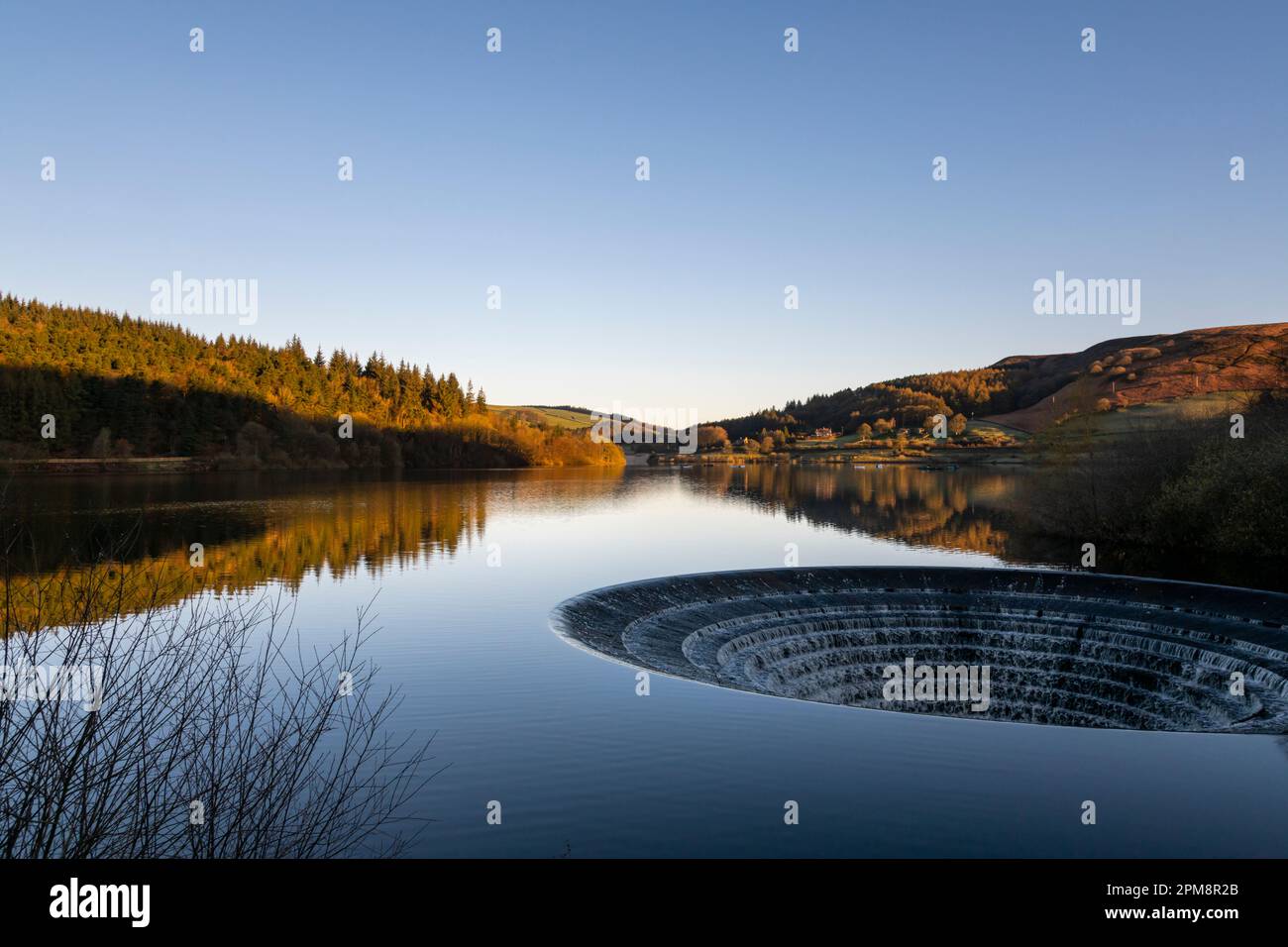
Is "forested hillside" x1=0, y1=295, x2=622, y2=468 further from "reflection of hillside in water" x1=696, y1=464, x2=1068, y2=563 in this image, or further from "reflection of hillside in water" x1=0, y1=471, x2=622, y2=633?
"reflection of hillside in water" x1=696, y1=464, x2=1068, y2=563

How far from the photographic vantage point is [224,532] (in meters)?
34.1

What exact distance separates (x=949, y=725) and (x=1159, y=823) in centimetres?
284

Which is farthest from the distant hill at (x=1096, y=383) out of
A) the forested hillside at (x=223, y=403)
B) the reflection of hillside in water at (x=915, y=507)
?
the forested hillside at (x=223, y=403)

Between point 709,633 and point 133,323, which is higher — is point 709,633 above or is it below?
below

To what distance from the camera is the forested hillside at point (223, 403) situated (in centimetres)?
8119

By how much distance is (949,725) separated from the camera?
1038 centimetres

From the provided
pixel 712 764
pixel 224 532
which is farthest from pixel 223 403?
pixel 712 764

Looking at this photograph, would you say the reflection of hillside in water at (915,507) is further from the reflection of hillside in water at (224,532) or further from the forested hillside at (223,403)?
the forested hillside at (223,403)

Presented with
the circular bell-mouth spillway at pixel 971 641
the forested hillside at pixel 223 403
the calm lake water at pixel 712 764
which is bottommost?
the circular bell-mouth spillway at pixel 971 641

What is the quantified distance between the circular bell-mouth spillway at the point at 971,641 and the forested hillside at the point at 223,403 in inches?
2316

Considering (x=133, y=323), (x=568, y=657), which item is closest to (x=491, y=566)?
(x=568, y=657)
